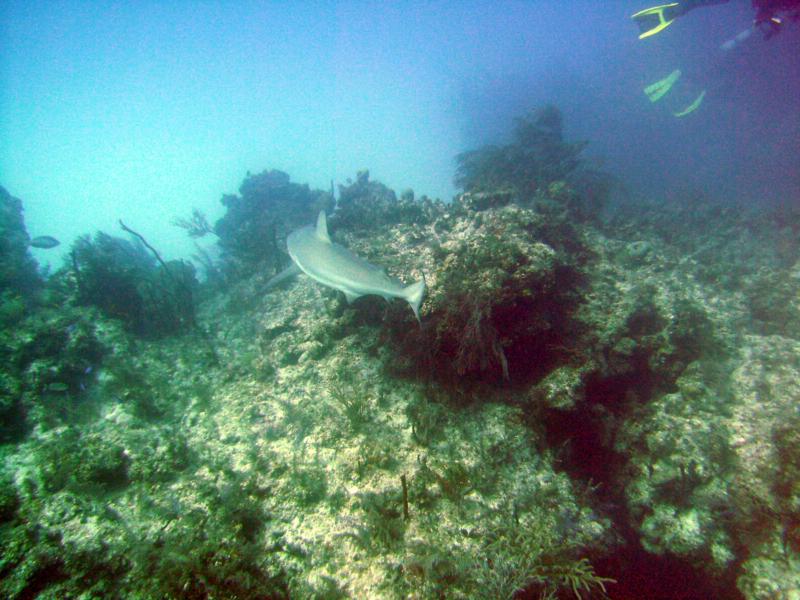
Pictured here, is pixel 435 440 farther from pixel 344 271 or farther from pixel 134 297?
pixel 134 297

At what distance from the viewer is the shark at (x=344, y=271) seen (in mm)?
3709

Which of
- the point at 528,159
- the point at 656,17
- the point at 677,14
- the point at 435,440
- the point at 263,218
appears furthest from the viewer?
the point at 528,159

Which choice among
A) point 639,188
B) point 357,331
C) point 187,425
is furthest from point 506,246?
point 639,188

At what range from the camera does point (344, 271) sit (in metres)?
4.20

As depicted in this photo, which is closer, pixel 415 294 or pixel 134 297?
pixel 415 294

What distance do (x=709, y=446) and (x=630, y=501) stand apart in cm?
123

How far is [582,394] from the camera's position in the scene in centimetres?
420

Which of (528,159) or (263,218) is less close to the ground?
(263,218)

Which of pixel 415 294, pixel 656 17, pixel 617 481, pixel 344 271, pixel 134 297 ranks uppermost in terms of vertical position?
pixel 656 17

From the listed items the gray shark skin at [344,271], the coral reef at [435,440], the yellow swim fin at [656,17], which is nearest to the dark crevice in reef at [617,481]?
the coral reef at [435,440]

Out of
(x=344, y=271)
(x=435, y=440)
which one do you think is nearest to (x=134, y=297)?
(x=344, y=271)

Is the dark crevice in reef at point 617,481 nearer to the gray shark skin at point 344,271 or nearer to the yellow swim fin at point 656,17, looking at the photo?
the gray shark skin at point 344,271

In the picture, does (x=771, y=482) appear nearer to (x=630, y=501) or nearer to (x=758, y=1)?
(x=630, y=501)

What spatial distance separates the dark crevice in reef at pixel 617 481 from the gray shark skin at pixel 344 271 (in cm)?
258
